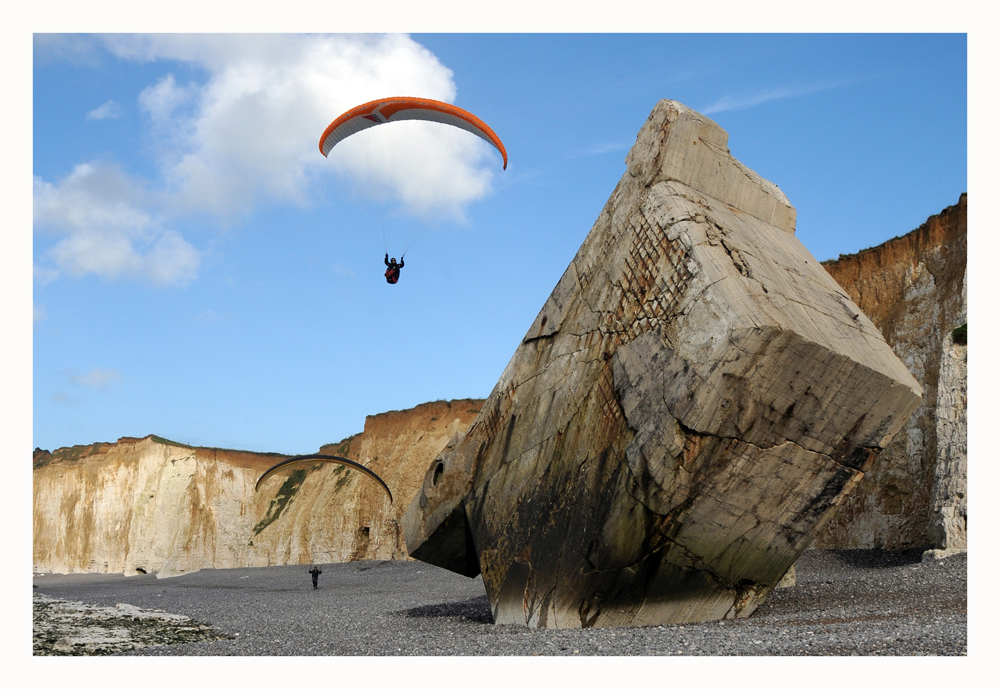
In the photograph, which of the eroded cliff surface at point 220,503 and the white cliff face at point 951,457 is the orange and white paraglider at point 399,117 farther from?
the eroded cliff surface at point 220,503

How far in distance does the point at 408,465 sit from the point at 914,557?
2222 centimetres

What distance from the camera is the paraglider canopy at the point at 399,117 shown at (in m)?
12.2

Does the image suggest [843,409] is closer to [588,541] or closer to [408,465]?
[588,541]

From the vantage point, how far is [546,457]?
712cm

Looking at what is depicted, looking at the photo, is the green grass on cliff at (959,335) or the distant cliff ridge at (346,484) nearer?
the green grass on cliff at (959,335)

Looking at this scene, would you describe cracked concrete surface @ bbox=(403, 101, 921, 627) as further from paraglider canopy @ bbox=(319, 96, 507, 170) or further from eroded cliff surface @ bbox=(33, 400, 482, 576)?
eroded cliff surface @ bbox=(33, 400, 482, 576)

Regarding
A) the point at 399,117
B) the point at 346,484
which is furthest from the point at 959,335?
the point at 346,484

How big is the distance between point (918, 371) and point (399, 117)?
41.1ft

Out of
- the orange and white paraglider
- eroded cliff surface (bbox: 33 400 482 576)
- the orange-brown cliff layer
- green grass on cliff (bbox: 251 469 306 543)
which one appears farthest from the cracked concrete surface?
green grass on cliff (bbox: 251 469 306 543)

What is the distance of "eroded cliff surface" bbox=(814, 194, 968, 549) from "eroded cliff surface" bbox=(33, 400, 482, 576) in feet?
59.4

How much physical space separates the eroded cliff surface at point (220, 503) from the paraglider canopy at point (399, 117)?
784 inches

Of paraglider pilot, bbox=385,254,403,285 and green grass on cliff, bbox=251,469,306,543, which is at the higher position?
paraglider pilot, bbox=385,254,403,285

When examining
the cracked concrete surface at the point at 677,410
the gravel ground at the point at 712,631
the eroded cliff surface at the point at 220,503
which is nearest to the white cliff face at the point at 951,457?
the gravel ground at the point at 712,631

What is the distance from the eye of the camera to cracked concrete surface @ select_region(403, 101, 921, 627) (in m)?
5.63
